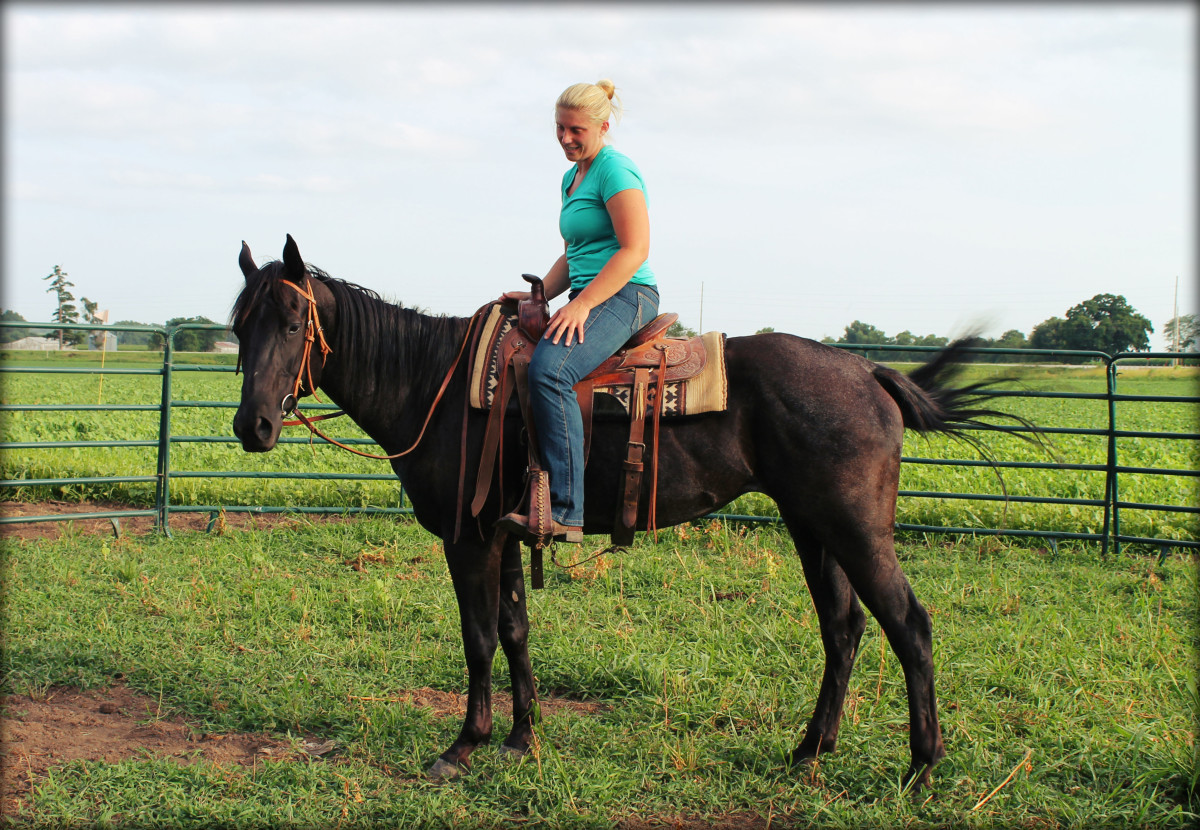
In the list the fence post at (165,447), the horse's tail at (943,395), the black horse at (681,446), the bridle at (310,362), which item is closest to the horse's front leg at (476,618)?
the black horse at (681,446)

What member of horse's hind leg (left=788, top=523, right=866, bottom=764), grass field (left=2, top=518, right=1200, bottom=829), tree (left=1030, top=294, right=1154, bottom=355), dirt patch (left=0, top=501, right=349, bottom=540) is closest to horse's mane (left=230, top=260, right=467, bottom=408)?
grass field (left=2, top=518, right=1200, bottom=829)

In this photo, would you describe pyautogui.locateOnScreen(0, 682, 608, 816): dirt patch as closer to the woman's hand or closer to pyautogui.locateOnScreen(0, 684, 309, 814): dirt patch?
pyautogui.locateOnScreen(0, 684, 309, 814): dirt patch

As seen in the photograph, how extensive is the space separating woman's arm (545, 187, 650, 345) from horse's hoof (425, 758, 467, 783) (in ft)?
6.15

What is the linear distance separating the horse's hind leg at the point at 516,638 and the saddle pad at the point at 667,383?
0.77 metres

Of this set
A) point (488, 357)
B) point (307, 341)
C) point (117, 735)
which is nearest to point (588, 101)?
point (488, 357)

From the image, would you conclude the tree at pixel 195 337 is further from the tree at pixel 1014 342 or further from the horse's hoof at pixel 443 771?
the tree at pixel 1014 342

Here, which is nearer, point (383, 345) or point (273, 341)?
point (273, 341)

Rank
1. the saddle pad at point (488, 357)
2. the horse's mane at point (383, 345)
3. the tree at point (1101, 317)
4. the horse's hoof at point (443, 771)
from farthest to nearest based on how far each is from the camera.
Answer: the tree at point (1101, 317), the horse's mane at point (383, 345), the saddle pad at point (488, 357), the horse's hoof at point (443, 771)

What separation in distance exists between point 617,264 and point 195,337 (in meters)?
6.51

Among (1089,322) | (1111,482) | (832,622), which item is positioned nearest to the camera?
(832,622)

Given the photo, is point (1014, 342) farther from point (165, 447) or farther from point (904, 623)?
point (165, 447)

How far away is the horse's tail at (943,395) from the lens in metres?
3.53

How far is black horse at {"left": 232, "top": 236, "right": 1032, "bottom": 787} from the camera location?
3254 millimetres

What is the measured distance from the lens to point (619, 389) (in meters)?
3.46
